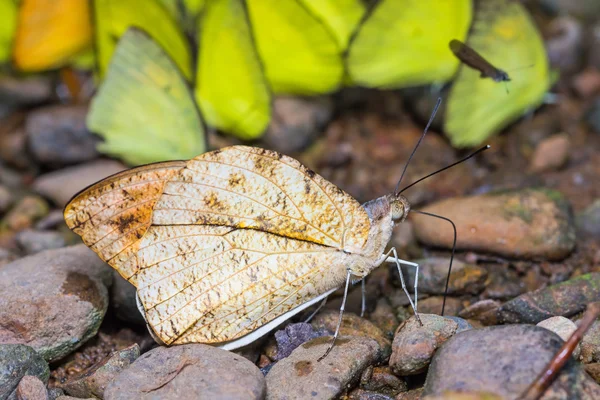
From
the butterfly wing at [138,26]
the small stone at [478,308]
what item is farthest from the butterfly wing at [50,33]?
the small stone at [478,308]

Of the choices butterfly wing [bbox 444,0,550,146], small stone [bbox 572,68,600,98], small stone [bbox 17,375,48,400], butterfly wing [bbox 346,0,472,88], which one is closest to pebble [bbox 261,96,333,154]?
butterfly wing [bbox 346,0,472,88]

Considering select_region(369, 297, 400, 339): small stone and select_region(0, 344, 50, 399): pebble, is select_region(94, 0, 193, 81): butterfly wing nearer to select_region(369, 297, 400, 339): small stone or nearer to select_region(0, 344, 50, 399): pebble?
select_region(369, 297, 400, 339): small stone

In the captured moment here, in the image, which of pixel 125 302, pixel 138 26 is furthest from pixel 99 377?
pixel 138 26

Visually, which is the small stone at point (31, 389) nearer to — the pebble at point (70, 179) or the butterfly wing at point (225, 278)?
the butterfly wing at point (225, 278)

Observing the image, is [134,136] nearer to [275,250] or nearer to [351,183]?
[351,183]

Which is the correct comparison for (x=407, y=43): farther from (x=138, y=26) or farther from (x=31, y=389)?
(x=31, y=389)

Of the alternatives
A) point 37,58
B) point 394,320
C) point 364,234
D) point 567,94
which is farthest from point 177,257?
point 567,94
